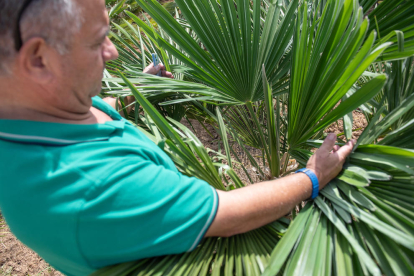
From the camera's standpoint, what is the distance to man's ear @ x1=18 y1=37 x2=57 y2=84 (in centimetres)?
51

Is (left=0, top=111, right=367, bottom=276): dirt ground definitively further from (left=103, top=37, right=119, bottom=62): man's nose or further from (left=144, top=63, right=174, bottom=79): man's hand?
(left=103, top=37, right=119, bottom=62): man's nose

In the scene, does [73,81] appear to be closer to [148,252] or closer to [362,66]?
[148,252]

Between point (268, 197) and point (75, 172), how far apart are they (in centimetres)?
40

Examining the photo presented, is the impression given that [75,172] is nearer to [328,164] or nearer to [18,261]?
[328,164]

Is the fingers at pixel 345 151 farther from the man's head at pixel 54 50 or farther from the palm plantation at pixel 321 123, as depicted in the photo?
the man's head at pixel 54 50

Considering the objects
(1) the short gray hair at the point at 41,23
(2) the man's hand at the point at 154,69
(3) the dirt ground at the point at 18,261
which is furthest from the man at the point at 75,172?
(3) the dirt ground at the point at 18,261

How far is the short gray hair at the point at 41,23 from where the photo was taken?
0.49m

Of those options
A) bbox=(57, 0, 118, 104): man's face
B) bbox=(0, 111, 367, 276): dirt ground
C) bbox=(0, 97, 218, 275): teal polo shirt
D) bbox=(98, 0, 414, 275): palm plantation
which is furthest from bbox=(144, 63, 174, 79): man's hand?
bbox=(0, 97, 218, 275): teal polo shirt

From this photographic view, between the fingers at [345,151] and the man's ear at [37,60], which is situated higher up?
the man's ear at [37,60]

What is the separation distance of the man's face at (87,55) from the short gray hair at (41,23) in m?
0.02

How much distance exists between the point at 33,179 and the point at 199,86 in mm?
644

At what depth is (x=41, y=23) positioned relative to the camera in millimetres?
508

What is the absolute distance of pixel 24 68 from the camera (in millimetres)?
526

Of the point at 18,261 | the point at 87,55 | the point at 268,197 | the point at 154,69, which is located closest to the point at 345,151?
the point at 268,197
